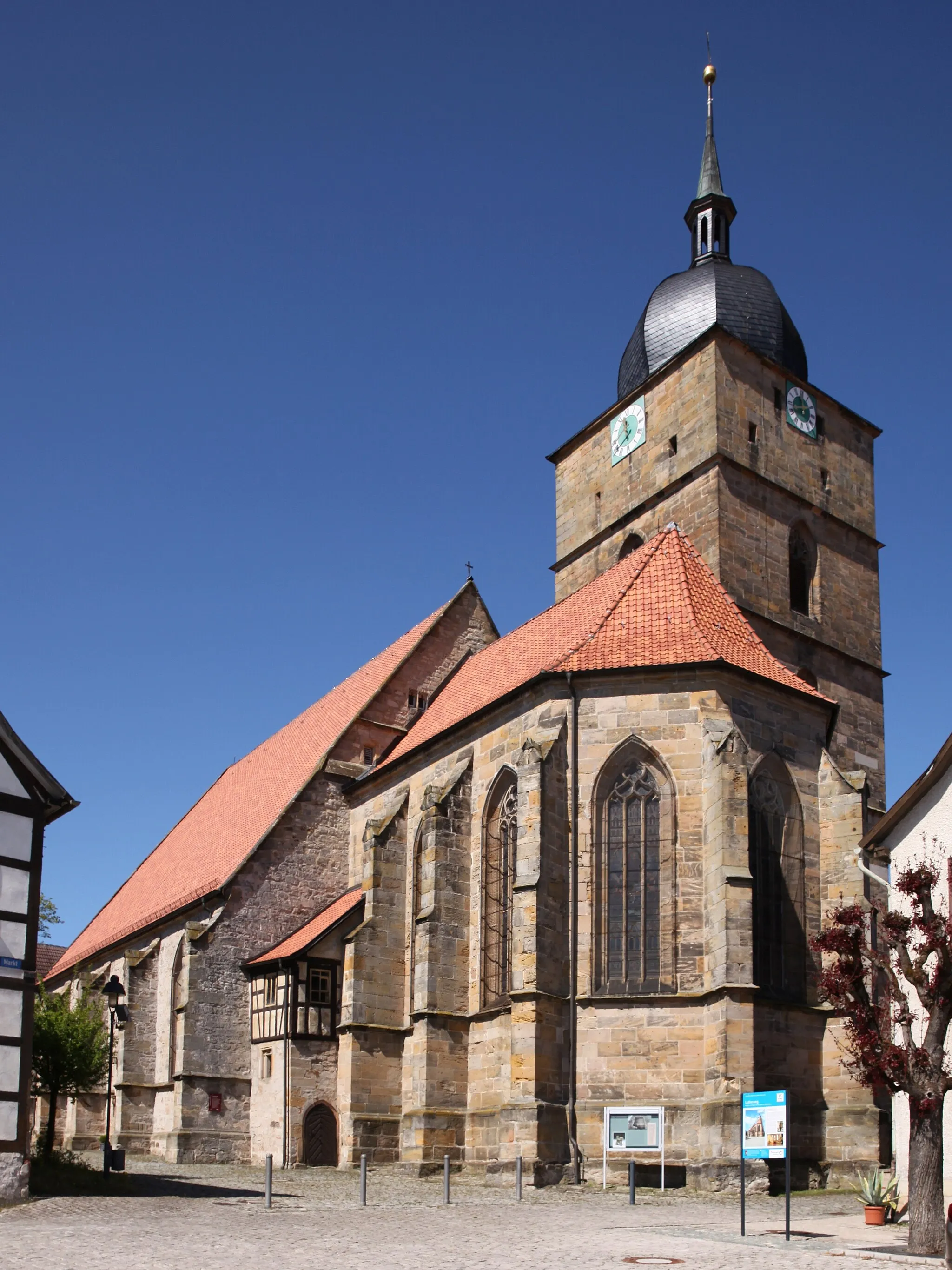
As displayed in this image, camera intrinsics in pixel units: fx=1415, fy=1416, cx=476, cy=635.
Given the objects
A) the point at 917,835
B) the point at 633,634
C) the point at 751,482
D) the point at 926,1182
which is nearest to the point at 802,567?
the point at 751,482

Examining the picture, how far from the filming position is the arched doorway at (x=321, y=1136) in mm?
26047

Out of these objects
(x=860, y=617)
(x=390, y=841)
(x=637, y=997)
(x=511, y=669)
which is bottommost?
(x=637, y=997)

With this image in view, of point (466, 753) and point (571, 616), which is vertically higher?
point (571, 616)

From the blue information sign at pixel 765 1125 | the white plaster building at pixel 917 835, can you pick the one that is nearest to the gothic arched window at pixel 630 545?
the white plaster building at pixel 917 835

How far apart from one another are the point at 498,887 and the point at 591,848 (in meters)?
2.57

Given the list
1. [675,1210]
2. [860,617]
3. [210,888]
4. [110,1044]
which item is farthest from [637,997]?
[860,617]

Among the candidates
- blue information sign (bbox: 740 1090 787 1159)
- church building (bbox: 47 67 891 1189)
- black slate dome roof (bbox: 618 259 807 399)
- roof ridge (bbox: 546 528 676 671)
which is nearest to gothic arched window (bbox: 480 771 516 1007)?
church building (bbox: 47 67 891 1189)

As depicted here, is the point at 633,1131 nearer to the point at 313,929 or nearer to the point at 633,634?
the point at 633,634

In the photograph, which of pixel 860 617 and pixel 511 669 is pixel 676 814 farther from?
pixel 860 617

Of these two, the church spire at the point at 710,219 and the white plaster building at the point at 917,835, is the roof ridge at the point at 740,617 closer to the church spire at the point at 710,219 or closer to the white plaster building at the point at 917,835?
the white plaster building at the point at 917,835

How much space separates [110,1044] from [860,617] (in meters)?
19.5

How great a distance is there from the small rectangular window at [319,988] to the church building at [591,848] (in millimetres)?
56

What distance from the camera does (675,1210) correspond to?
17.6 metres

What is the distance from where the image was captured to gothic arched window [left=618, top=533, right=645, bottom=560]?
33.9 m
